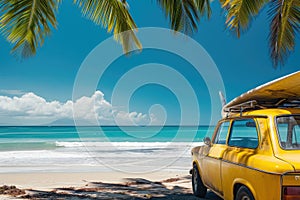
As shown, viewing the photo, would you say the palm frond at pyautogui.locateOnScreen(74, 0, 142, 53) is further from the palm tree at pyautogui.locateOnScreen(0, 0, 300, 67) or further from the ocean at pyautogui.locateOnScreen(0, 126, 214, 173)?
the ocean at pyautogui.locateOnScreen(0, 126, 214, 173)

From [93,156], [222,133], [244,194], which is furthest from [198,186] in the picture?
[93,156]

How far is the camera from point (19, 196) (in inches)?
293

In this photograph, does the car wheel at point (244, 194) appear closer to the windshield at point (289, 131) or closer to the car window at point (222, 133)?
the windshield at point (289, 131)

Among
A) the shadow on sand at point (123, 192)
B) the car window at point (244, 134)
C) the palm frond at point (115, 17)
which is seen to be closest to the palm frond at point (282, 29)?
the palm frond at point (115, 17)

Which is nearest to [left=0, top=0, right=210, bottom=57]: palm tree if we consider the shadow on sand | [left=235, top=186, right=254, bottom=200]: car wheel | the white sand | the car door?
the car door

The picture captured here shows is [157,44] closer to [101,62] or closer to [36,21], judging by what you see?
[101,62]

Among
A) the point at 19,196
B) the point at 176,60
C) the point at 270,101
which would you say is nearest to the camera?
the point at 270,101

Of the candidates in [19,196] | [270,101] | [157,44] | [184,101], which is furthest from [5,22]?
[184,101]

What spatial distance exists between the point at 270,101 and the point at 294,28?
354 centimetres

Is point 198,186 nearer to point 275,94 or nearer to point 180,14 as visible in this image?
point 275,94

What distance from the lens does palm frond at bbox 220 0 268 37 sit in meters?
8.64

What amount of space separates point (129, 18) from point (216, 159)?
515cm

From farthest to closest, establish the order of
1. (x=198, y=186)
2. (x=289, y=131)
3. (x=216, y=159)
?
(x=198, y=186) < (x=216, y=159) < (x=289, y=131)

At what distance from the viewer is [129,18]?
29.3 ft
